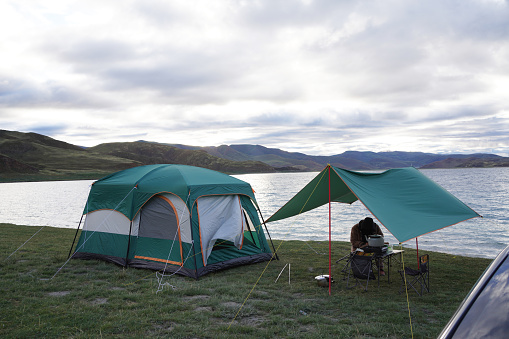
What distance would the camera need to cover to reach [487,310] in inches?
63.2

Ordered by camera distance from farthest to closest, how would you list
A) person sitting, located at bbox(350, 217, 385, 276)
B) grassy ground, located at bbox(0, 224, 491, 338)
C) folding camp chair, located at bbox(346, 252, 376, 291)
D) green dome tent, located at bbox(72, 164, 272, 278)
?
1. person sitting, located at bbox(350, 217, 385, 276)
2. green dome tent, located at bbox(72, 164, 272, 278)
3. folding camp chair, located at bbox(346, 252, 376, 291)
4. grassy ground, located at bbox(0, 224, 491, 338)

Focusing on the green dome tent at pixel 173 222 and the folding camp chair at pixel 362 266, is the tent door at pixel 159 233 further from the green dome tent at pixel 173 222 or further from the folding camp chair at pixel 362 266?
the folding camp chair at pixel 362 266

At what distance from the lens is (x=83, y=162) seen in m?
129

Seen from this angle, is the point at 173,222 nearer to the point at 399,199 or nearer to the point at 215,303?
the point at 215,303

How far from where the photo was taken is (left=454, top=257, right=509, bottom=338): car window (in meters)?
1.50

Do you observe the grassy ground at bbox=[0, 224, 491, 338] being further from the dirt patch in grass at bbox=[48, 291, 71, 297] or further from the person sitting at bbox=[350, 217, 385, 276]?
the person sitting at bbox=[350, 217, 385, 276]

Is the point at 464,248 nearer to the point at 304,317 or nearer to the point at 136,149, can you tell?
the point at 304,317

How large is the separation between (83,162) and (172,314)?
447 feet

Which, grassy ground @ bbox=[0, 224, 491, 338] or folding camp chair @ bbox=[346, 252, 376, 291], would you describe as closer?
grassy ground @ bbox=[0, 224, 491, 338]

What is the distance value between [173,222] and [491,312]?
8485 mm

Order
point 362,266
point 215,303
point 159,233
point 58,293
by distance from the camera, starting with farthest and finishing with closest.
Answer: point 159,233 → point 362,266 → point 58,293 → point 215,303

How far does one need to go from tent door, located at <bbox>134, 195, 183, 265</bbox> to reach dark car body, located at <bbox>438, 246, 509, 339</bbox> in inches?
316

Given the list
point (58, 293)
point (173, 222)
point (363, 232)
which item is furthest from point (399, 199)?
point (58, 293)

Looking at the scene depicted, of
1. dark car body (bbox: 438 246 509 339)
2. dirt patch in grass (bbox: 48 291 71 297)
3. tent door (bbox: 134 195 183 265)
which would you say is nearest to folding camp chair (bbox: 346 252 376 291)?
tent door (bbox: 134 195 183 265)
